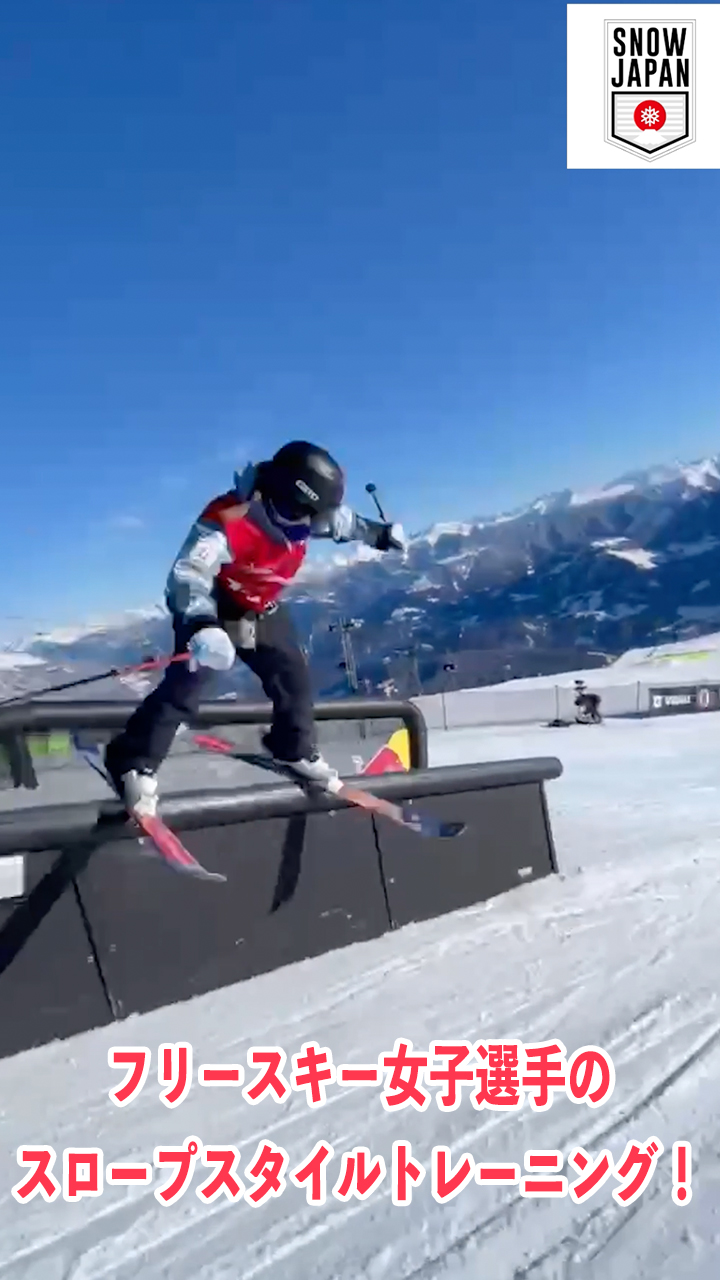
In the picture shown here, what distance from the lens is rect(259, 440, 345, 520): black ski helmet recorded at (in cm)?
366

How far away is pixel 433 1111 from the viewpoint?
3.05m

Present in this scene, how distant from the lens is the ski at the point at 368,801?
4.64 meters

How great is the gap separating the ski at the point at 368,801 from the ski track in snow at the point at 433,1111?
486 millimetres

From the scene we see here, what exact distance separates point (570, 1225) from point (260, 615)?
237 centimetres

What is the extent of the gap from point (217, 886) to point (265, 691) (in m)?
0.89

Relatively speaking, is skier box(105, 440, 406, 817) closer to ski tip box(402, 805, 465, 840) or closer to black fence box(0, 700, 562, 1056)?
black fence box(0, 700, 562, 1056)

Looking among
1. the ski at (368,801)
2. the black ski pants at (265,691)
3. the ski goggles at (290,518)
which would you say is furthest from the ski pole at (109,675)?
the ski at (368,801)

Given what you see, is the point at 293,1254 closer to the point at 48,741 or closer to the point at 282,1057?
the point at 282,1057

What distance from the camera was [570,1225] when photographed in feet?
7.70

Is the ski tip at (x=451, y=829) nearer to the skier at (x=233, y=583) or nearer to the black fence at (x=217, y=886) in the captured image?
the black fence at (x=217, y=886)

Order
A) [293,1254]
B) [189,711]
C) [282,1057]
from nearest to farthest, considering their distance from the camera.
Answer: [293,1254] → [282,1057] → [189,711]

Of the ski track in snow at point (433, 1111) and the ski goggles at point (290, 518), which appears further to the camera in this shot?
the ski goggles at point (290, 518)

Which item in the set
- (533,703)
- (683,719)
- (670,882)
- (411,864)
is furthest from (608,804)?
(533,703)

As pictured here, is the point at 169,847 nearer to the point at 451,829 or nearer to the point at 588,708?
the point at 451,829
